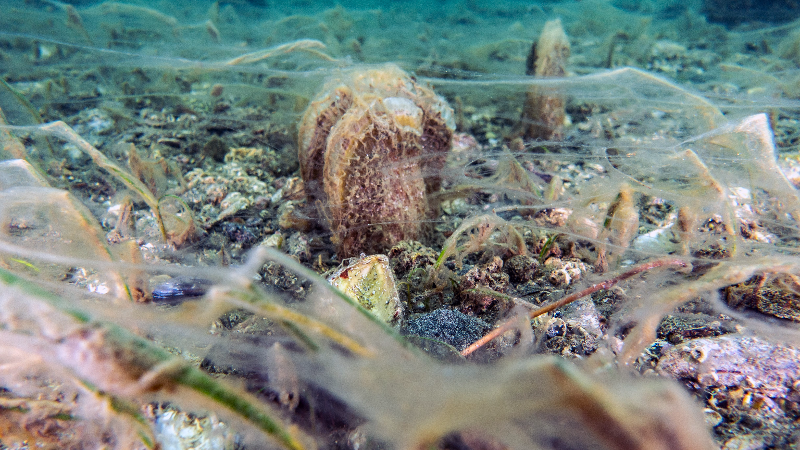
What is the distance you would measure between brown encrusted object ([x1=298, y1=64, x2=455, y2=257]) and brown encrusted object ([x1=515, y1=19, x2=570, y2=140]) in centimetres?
236

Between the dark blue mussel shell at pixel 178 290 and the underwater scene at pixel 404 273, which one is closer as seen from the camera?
the underwater scene at pixel 404 273

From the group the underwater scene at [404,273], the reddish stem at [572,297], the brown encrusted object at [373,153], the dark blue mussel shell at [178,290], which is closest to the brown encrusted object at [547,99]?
the underwater scene at [404,273]

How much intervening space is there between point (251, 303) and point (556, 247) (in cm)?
242

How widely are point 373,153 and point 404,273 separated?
39.5 inches

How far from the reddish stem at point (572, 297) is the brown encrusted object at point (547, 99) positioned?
3315 mm

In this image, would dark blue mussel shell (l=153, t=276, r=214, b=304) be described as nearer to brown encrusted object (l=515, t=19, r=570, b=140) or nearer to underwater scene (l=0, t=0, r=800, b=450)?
underwater scene (l=0, t=0, r=800, b=450)

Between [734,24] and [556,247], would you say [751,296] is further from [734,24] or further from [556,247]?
[734,24]

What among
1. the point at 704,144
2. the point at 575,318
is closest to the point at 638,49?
the point at 704,144

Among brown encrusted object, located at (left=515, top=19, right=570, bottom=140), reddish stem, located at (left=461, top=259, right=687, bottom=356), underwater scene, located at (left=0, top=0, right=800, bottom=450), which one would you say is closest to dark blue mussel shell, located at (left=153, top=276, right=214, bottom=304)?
underwater scene, located at (left=0, top=0, right=800, bottom=450)

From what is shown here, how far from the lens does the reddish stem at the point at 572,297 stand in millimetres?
1737

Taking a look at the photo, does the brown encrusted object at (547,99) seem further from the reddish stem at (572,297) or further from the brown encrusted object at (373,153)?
the reddish stem at (572,297)

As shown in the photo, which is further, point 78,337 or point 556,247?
point 556,247

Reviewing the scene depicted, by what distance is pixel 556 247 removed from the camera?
269cm

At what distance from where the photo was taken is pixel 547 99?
474cm
